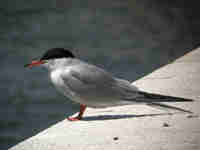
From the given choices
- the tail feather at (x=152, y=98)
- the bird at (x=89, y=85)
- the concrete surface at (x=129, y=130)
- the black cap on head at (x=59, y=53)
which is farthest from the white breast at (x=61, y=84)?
the tail feather at (x=152, y=98)

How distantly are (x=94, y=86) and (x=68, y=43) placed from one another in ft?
34.4

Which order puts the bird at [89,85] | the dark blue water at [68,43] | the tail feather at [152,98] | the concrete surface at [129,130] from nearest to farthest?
the concrete surface at [129,130], the tail feather at [152,98], the bird at [89,85], the dark blue water at [68,43]

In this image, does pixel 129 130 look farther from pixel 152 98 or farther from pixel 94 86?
pixel 94 86

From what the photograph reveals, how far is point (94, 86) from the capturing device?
5.57m

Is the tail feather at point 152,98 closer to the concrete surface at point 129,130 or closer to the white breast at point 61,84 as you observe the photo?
the concrete surface at point 129,130

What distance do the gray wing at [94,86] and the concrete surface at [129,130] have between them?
0.19 metres

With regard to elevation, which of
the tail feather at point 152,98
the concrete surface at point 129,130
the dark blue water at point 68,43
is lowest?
the dark blue water at point 68,43

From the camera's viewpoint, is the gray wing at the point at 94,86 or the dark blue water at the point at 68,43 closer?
the gray wing at the point at 94,86

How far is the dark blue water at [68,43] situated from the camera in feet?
40.3

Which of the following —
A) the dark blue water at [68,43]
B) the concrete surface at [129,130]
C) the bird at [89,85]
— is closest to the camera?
the concrete surface at [129,130]

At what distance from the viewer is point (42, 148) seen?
4.68 m

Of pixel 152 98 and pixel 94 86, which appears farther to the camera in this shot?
Answer: pixel 94 86

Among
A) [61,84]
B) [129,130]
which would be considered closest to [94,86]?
[61,84]

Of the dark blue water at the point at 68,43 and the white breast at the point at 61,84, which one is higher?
the white breast at the point at 61,84
